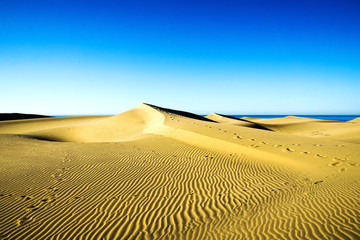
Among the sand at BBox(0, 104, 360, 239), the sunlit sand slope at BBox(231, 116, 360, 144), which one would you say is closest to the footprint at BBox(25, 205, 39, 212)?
the sand at BBox(0, 104, 360, 239)

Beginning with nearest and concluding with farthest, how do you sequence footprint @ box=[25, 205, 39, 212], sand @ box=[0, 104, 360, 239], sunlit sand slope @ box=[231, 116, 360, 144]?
sand @ box=[0, 104, 360, 239] < footprint @ box=[25, 205, 39, 212] < sunlit sand slope @ box=[231, 116, 360, 144]

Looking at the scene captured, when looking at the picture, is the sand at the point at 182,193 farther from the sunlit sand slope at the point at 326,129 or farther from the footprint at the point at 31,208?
the sunlit sand slope at the point at 326,129

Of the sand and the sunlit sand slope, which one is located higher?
the sunlit sand slope

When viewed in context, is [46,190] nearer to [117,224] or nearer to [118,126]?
[117,224]

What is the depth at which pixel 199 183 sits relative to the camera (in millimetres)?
6551

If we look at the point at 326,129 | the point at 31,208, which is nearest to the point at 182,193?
the point at 31,208

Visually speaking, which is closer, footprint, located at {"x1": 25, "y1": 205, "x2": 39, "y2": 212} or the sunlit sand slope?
footprint, located at {"x1": 25, "y1": 205, "x2": 39, "y2": 212}

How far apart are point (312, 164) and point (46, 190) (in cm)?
1038

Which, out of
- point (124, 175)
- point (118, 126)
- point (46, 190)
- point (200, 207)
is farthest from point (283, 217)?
point (118, 126)

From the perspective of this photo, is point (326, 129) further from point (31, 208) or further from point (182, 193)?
point (31, 208)

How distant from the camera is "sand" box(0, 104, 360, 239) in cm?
402

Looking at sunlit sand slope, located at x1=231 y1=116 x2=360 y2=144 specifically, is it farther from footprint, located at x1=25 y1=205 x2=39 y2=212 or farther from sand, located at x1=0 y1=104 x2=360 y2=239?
footprint, located at x1=25 y1=205 x2=39 y2=212

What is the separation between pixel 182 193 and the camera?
5770mm

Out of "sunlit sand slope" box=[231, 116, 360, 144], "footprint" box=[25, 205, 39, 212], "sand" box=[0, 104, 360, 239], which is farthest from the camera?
"sunlit sand slope" box=[231, 116, 360, 144]
